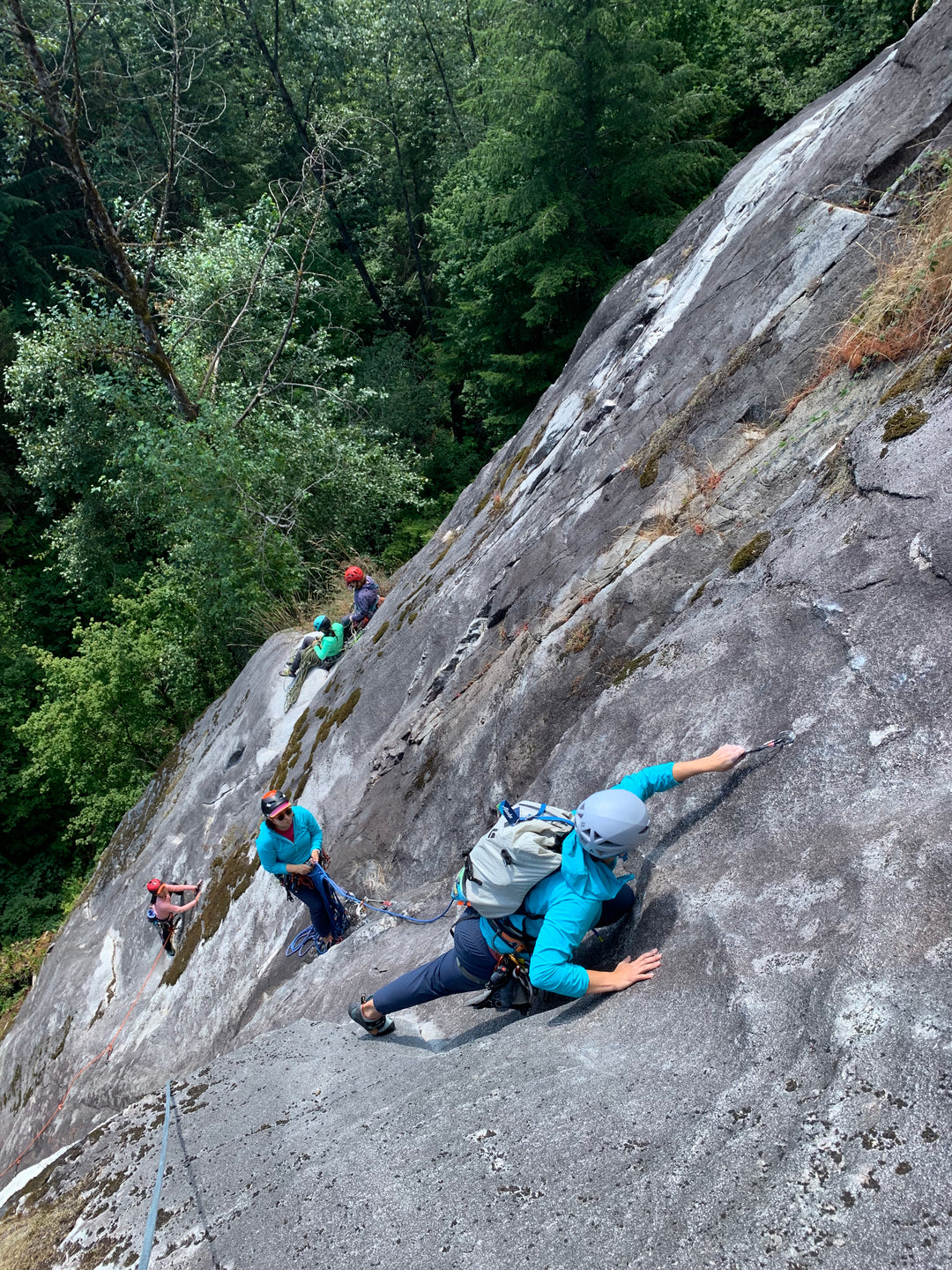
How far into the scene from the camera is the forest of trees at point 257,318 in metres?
16.8

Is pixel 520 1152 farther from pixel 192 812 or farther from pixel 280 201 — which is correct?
pixel 280 201

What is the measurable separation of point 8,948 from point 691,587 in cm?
2416

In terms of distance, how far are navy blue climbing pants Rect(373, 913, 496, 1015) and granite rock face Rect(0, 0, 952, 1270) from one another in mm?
270

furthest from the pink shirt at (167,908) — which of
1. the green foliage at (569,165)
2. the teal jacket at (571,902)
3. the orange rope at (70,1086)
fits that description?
the green foliage at (569,165)

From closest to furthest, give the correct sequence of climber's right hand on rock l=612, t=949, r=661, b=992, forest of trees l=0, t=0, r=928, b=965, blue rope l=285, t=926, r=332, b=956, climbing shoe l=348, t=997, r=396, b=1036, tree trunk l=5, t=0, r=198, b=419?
climber's right hand on rock l=612, t=949, r=661, b=992, climbing shoe l=348, t=997, r=396, b=1036, blue rope l=285, t=926, r=332, b=956, tree trunk l=5, t=0, r=198, b=419, forest of trees l=0, t=0, r=928, b=965

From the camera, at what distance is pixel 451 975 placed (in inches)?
191

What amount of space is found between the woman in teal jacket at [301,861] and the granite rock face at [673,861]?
0.38 metres

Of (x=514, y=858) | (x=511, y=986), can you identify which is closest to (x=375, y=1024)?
(x=511, y=986)

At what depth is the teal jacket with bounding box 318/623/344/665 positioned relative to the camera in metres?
11.9

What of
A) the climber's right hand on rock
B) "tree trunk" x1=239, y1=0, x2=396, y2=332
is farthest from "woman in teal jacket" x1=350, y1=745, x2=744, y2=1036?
"tree trunk" x1=239, y1=0, x2=396, y2=332

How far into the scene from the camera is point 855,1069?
257 cm

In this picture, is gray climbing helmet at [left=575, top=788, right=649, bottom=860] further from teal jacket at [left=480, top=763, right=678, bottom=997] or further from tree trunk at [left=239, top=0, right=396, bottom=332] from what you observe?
tree trunk at [left=239, top=0, right=396, bottom=332]

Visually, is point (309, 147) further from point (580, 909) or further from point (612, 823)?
point (580, 909)

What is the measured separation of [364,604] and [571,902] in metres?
8.72
